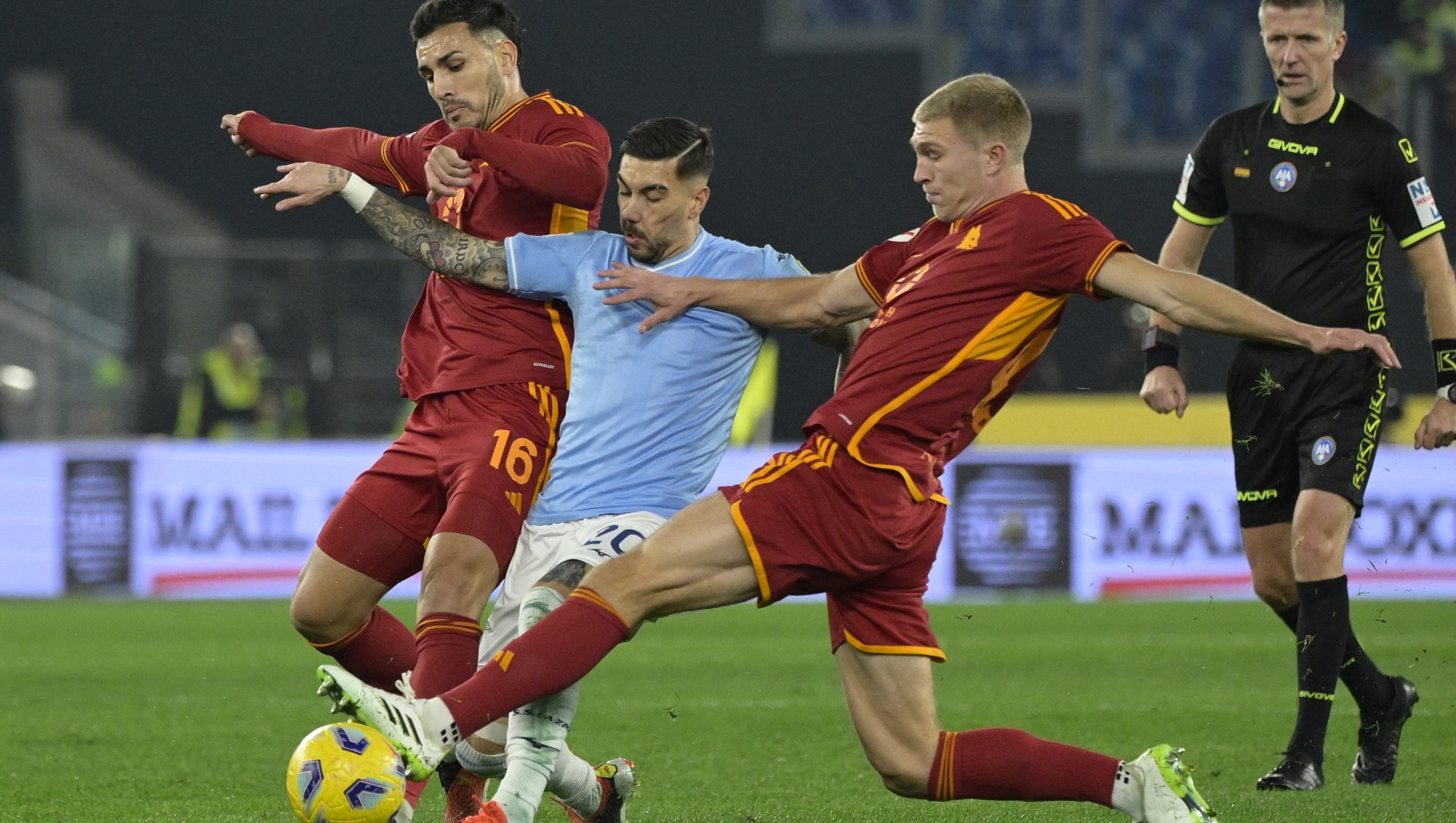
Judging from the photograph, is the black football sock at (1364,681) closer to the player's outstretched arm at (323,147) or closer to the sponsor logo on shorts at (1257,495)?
the sponsor logo on shorts at (1257,495)

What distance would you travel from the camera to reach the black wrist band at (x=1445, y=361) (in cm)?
474

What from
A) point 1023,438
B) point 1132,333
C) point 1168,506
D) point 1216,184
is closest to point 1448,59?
point 1132,333

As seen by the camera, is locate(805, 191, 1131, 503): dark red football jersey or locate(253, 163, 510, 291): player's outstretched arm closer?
locate(805, 191, 1131, 503): dark red football jersey

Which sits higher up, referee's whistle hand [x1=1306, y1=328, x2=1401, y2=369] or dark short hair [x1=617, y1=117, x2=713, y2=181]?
dark short hair [x1=617, y1=117, x2=713, y2=181]

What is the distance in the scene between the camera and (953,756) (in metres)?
3.79

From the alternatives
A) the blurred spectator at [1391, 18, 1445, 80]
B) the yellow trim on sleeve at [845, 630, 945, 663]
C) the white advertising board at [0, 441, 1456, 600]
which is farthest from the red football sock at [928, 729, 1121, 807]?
the blurred spectator at [1391, 18, 1445, 80]

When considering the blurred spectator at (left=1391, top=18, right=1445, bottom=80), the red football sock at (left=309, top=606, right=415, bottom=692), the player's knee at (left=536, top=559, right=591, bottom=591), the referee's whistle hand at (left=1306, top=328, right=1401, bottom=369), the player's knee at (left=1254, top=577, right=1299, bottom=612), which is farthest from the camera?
the blurred spectator at (left=1391, top=18, right=1445, bottom=80)

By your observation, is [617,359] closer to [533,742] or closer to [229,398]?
[533,742]

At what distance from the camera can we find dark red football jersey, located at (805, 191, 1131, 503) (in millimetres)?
3709

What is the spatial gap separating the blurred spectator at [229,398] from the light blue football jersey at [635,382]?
437 inches

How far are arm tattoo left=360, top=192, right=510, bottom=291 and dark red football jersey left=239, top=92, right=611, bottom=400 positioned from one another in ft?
0.55

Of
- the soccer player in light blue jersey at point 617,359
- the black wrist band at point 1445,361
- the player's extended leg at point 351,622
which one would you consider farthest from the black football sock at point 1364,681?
the player's extended leg at point 351,622

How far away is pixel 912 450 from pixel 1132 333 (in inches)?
470

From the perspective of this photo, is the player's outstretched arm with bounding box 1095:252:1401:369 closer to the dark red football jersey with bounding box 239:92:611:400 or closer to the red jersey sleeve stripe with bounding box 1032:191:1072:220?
the red jersey sleeve stripe with bounding box 1032:191:1072:220
